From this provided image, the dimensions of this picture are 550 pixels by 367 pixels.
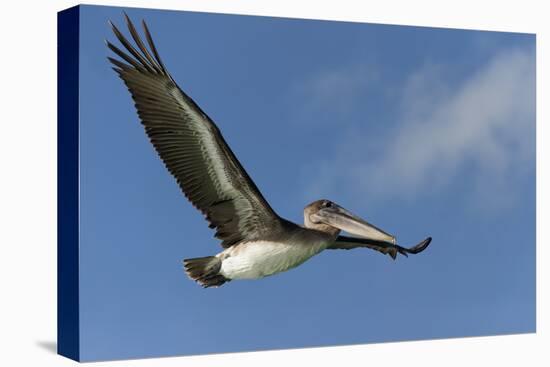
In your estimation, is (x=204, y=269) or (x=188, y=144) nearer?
(x=188, y=144)

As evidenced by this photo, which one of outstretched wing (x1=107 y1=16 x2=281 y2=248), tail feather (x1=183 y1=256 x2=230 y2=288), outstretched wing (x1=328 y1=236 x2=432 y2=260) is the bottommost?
tail feather (x1=183 y1=256 x2=230 y2=288)

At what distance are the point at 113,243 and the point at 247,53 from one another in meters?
2.45

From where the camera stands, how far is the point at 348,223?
12.4 m

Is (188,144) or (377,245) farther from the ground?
(188,144)

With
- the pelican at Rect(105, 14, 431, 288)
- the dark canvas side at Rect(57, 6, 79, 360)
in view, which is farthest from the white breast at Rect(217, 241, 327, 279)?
the dark canvas side at Rect(57, 6, 79, 360)

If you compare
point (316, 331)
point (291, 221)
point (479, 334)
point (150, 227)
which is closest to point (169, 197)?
point (150, 227)

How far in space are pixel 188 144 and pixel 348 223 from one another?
6.27ft

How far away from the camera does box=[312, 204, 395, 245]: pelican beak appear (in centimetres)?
1230

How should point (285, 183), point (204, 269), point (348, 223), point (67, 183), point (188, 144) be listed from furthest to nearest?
1. point (285, 183)
2. point (348, 223)
3. point (204, 269)
4. point (67, 183)
5. point (188, 144)

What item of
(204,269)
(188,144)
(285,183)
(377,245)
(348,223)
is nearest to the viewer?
(188,144)

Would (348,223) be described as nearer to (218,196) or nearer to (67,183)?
(218,196)

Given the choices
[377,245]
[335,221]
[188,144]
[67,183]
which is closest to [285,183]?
[335,221]

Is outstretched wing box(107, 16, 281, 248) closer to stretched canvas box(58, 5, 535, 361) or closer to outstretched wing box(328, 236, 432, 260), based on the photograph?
stretched canvas box(58, 5, 535, 361)

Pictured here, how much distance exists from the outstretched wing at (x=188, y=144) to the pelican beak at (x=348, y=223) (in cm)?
67
